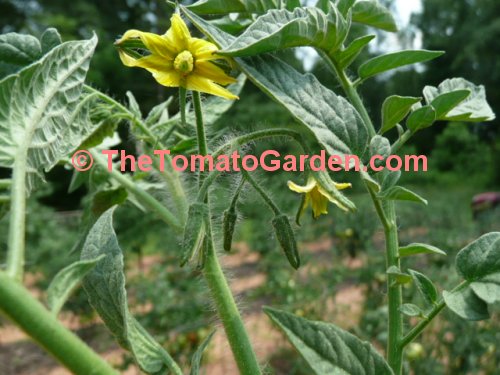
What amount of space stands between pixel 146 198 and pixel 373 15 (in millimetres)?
272

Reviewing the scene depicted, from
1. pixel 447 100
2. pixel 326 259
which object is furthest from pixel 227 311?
pixel 326 259

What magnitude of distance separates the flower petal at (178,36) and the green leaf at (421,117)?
17 cm

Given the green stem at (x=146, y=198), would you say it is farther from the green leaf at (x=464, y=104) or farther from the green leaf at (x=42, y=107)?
the green leaf at (x=464, y=104)

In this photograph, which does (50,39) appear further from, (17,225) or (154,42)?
(17,225)

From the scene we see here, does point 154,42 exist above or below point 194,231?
above

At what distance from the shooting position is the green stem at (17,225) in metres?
0.25

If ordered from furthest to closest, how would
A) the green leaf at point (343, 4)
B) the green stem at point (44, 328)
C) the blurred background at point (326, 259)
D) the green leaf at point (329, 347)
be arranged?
the blurred background at point (326, 259), the green leaf at point (343, 4), the green leaf at point (329, 347), the green stem at point (44, 328)

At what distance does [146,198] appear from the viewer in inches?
21.1

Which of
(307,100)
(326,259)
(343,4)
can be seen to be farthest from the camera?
(326,259)

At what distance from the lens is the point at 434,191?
411cm

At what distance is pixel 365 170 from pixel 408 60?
13 centimetres

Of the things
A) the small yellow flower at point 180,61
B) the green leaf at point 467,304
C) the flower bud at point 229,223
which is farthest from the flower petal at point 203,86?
the green leaf at point 467,304

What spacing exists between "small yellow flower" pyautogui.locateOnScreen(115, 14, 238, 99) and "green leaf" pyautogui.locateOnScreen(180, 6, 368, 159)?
0.17ft

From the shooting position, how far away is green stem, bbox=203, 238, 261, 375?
36cm
